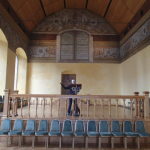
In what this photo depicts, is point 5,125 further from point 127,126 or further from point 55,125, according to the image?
point 127,126

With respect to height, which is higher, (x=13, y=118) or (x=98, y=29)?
(x=98, y=29)

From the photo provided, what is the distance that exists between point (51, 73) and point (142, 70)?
19.0 ft

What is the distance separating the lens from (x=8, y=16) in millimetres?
8008

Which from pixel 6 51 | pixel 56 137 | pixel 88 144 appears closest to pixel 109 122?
pixel 88 144

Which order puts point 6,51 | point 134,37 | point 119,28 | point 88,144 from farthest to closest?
1. point 119,28
2. point 134,37
3. point 6,51
4. point 88,144

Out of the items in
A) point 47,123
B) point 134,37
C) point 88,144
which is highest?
point 134,37

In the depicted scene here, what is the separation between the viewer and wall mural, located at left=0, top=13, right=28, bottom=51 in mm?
7486

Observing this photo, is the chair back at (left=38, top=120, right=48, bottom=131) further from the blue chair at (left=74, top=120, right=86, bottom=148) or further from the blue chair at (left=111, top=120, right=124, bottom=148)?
the blue chair at (left=111, top=120, right=124, bottom=148)

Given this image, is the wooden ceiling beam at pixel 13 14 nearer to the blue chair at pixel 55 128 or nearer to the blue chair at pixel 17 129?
the blue chair at pixel 17 129

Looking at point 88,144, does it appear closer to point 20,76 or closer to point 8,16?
point 8,16

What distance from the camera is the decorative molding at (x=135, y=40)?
308 inches

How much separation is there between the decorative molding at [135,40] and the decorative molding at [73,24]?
1639 millimetres

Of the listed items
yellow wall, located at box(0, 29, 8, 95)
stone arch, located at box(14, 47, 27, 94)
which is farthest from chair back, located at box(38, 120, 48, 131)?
stone arch, located at box(14, 47, 27, 94)

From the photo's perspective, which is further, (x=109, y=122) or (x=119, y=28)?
(x=119, y=28)
